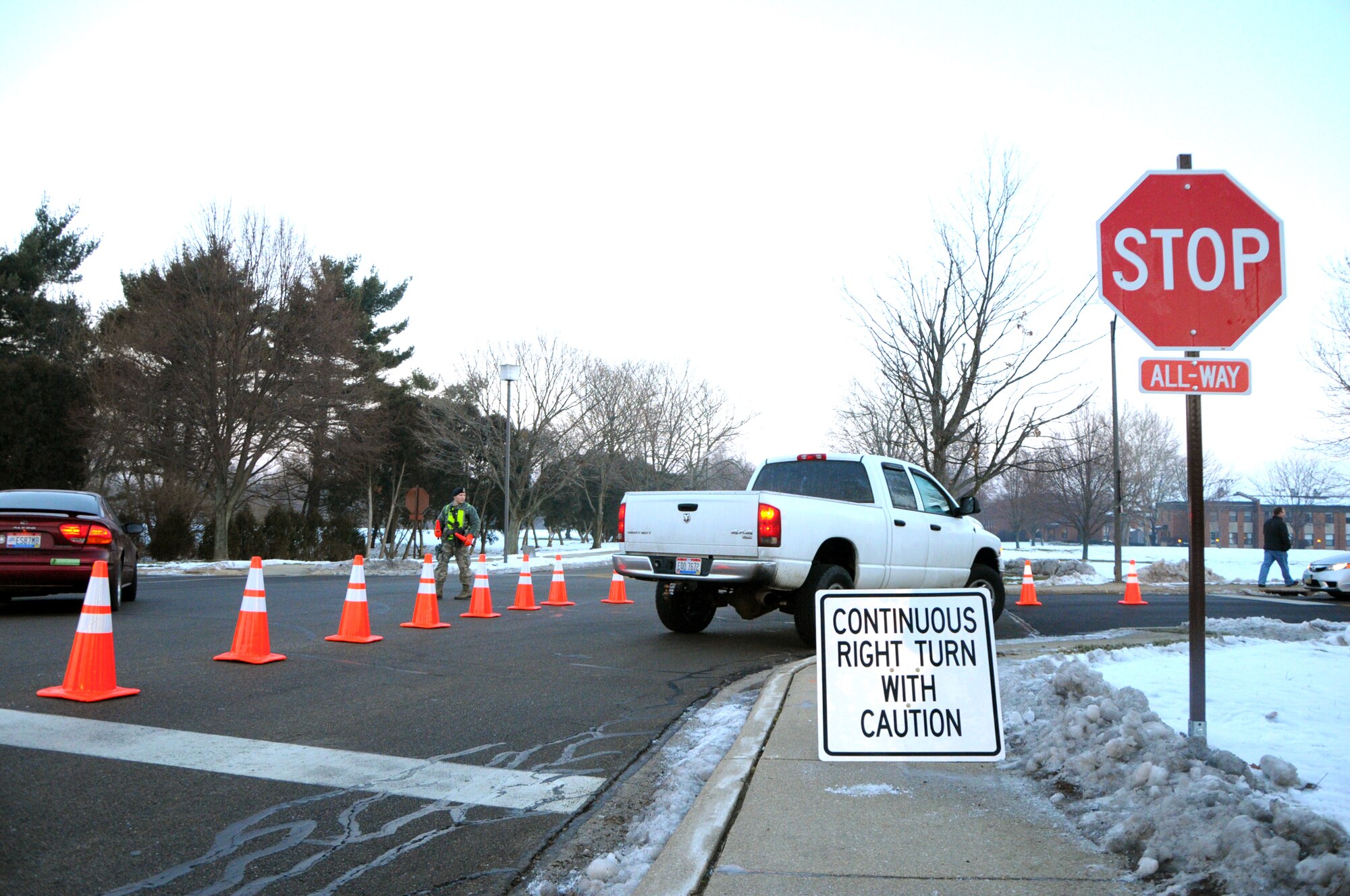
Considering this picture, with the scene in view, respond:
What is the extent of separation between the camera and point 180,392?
30.5m

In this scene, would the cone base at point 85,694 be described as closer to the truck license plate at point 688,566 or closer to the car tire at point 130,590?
the truck license plate at point 688,566

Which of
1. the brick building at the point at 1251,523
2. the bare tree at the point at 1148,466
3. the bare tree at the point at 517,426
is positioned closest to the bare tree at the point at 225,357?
the bare tree at the point at 517,426

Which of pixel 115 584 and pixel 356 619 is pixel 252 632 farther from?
pixel 115 584

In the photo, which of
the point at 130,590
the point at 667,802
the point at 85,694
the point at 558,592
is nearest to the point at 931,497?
the point at 558,592

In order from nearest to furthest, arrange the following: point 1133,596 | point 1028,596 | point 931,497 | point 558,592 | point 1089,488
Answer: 1. point 931,497
2. point 558,592
3. point 1028,596
4. point 1133,596
5. point 1089,488

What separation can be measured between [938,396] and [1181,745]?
1455 cm

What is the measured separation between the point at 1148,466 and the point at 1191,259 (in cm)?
6171

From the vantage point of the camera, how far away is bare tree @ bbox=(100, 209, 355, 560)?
98.9ft

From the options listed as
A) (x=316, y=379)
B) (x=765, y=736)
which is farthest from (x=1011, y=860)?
(x=316, y=379)

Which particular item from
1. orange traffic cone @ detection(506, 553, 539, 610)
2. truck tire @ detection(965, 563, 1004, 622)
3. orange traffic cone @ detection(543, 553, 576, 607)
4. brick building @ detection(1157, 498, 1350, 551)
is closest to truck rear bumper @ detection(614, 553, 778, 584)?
truck tire @ detection(965, 563, 1004, 622)

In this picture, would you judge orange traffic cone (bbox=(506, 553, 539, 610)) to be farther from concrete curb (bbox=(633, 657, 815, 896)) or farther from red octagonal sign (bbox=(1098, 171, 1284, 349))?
red octagonal sign (bbox=(1098, 171, 1284, 349))

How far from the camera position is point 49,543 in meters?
11.4

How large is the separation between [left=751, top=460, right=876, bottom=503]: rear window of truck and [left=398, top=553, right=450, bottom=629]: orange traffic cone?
392 cm

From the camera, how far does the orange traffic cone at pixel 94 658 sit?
661cm
